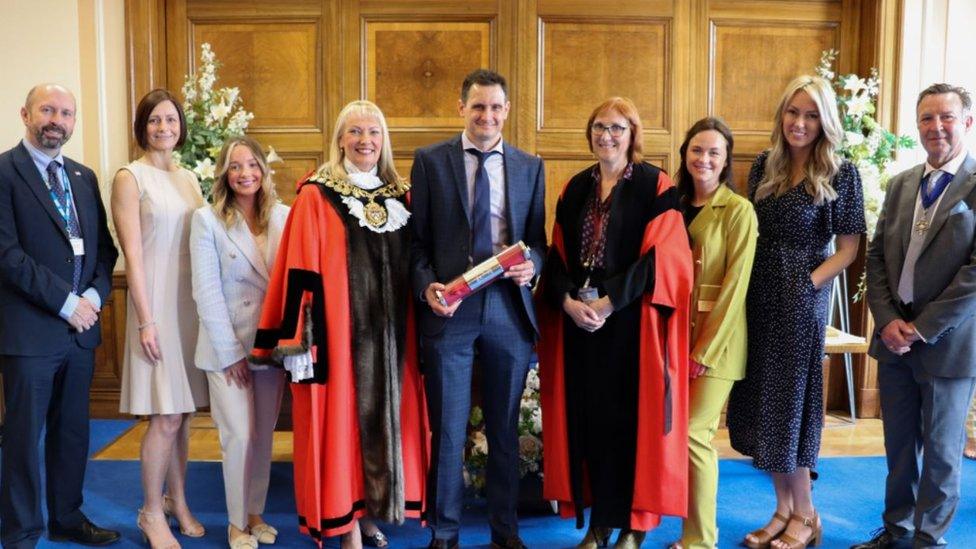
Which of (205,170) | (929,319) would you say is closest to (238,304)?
(205,170)

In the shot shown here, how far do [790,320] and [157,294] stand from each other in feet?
7.26

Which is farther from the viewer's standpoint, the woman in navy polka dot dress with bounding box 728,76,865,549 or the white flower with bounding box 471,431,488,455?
the white flower with bounding box 471,431,488,455

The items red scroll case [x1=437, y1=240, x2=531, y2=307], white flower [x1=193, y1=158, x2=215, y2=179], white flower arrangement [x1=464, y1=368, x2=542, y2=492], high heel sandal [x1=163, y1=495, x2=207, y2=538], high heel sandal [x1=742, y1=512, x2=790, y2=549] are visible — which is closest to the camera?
red scroll case [x1=437, y1=240, x2=531, y2=307]

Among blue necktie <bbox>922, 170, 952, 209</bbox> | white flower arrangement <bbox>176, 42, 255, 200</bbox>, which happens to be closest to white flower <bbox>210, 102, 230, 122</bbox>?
white flower arrangement <bbox>176, 42, 255, 200</bbox>

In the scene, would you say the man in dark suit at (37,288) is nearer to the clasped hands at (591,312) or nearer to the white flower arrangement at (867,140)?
the clasped hands at (591,312)

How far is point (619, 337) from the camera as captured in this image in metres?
2.83

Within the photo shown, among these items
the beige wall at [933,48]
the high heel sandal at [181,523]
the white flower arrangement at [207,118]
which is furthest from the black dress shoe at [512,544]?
the beige wall at [933,48]

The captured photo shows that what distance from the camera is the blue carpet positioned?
3152mm

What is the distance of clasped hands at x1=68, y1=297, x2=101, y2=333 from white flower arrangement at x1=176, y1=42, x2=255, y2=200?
65.8 inches

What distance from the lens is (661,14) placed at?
488 cm

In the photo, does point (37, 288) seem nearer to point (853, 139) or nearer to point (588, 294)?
point (588, 294)

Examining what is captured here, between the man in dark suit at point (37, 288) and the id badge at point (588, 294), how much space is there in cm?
170

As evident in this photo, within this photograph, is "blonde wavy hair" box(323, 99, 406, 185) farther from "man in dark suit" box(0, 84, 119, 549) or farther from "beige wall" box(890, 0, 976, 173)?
"beige wall" box(890, 0, 976, 173)

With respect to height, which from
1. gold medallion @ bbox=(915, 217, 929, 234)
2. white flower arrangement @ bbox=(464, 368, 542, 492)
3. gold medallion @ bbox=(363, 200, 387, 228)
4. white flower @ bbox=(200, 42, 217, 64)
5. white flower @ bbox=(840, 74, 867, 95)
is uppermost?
white flower @ bbox=(200, 42, 217, 64)
